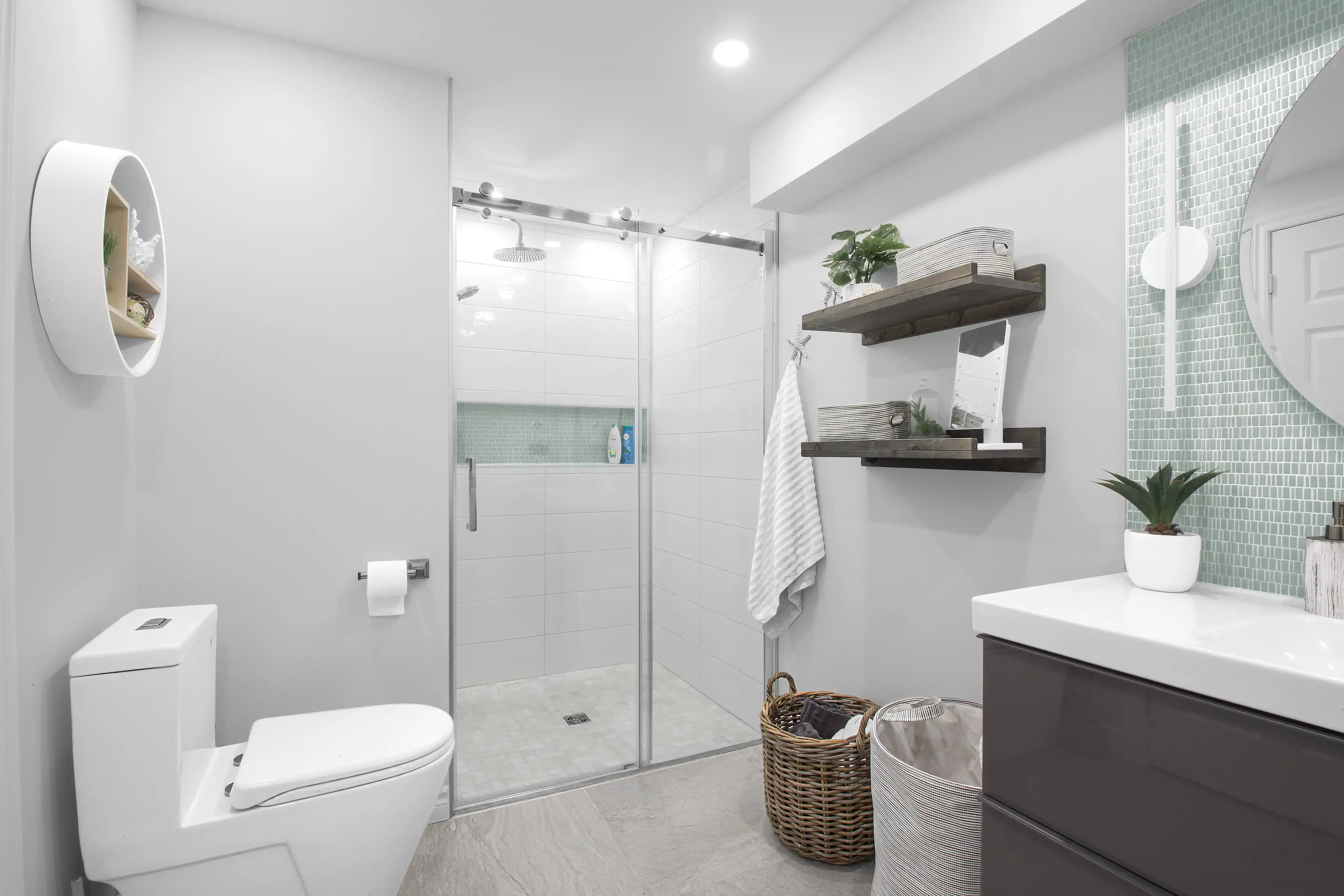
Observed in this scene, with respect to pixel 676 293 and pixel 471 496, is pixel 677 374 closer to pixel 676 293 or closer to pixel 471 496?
pixel 676 293

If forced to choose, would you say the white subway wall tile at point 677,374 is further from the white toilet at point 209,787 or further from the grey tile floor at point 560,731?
the white toilet at point 209,787

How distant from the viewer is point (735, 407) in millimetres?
2848

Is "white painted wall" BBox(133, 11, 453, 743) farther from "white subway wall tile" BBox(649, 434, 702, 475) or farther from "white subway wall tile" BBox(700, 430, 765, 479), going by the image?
"white subway wall tile" BBox(700, 430, 765, 479)

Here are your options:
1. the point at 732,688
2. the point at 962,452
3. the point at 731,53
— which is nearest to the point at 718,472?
the point at 732,688

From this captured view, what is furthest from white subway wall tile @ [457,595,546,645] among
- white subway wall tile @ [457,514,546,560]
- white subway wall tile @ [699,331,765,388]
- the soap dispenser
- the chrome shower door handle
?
the soap dispenser

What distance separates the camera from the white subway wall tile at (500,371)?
2316 millimetres

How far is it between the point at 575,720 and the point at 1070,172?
7.58ft

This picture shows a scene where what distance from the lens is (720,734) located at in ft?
9.08

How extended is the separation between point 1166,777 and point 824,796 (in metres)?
1.12

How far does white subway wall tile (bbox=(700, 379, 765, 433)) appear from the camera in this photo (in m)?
2.84

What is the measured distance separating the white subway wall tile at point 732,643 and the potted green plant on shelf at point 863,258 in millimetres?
1430

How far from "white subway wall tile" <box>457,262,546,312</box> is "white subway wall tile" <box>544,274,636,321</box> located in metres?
0.03

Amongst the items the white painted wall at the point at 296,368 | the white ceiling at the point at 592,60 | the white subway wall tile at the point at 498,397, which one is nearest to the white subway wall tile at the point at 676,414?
the white subway wall tile at the point at 498,397

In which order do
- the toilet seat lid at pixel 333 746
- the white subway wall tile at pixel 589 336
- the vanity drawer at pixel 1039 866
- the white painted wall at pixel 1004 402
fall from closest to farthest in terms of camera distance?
the vanity drawer at pixel 1039 866 < the toilet seat lid at pixel 333 746 < the white painted wall at pixel 1004 402 < the white subway wall tile at pixel 589 336
